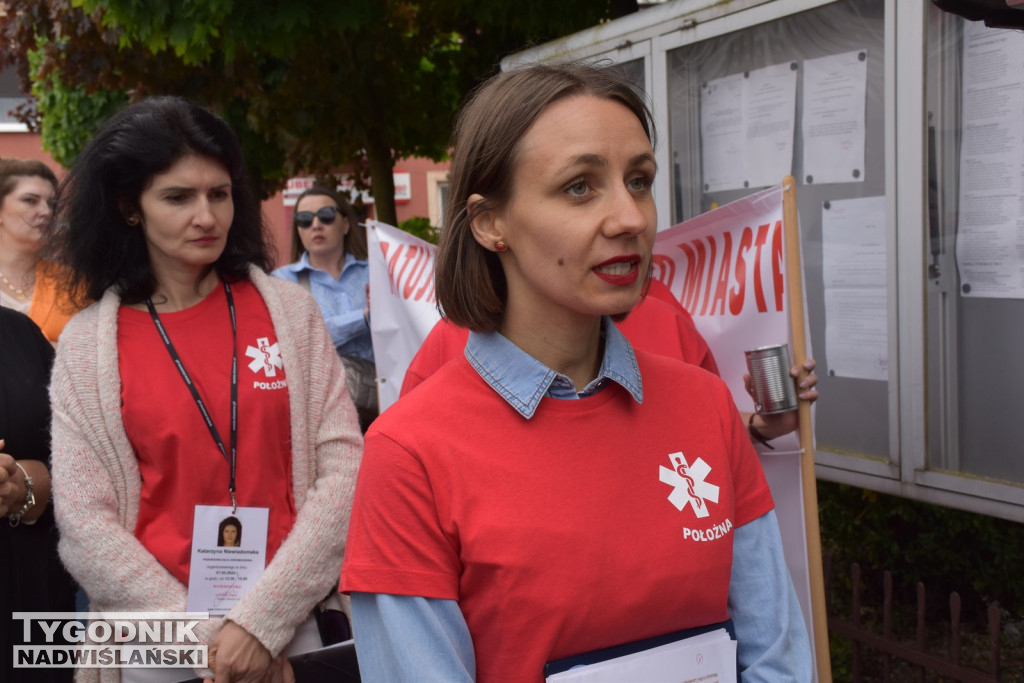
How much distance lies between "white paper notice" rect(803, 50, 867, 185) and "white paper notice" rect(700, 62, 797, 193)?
8 centimetres

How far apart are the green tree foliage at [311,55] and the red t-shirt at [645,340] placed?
3.19m

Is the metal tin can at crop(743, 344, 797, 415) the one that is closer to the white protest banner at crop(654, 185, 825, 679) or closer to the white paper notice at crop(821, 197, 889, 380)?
the white protest banner at crop(654, 185, 825, 679)

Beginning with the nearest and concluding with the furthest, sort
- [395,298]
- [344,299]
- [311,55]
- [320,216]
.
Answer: [395,298] < [344,299] < [320,216] < [311,55]

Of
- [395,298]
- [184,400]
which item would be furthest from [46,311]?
[184,400]

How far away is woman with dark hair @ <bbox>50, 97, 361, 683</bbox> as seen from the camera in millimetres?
2457

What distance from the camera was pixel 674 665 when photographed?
1.57 meters

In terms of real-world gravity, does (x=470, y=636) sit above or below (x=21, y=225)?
below

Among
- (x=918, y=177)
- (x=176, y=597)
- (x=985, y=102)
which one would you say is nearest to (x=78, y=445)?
(x=176, y=597)

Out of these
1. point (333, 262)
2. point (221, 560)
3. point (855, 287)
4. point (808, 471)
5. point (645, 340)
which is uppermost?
point (333, 262)

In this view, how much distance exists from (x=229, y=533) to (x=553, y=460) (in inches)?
52.9

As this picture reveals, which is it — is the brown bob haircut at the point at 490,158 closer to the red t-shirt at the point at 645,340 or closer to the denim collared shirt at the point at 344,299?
the red t-shirt at the point at 645,340

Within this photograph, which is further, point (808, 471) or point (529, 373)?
point (808, 471)

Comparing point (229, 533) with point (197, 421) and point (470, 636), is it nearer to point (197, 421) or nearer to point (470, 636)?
point (197, 421)

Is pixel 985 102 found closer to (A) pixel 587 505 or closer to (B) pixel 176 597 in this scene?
(A) pixel 587 505
